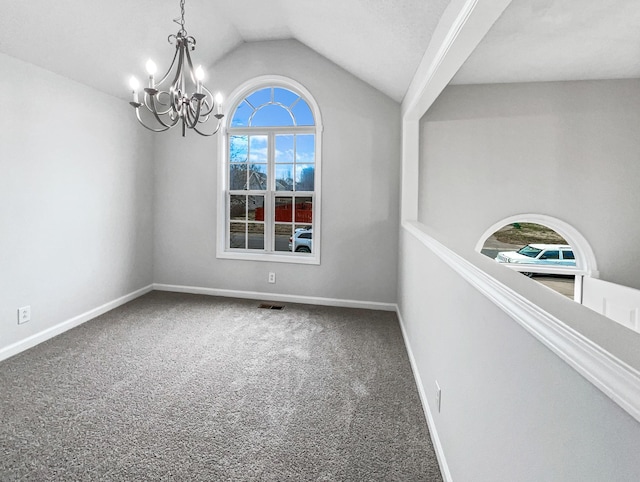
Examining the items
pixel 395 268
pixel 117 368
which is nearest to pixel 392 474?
pixel 117 368

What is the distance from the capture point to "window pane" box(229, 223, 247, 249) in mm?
4641

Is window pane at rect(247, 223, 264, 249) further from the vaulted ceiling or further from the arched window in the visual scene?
the vaulted ceiling

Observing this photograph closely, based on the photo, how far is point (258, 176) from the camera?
14.9 ft

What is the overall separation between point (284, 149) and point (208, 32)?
1.44 m

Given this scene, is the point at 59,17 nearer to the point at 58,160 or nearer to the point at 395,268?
the point at 58,160

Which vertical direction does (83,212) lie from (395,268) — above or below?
above

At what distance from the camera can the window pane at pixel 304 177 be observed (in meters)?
4.38

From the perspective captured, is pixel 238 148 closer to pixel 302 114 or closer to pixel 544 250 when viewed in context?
pixel 302 114

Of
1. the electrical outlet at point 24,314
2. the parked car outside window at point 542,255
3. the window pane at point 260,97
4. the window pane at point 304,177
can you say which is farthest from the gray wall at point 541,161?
the electrical outlet at point 24,314

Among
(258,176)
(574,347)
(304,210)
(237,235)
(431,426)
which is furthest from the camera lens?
(237,235)

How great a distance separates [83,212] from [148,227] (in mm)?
1042

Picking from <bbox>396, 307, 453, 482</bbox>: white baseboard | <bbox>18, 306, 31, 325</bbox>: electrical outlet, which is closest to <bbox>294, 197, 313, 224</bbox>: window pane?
<bbox>396, 307, 453, 482</bbox>: white baseboard

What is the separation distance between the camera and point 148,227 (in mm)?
4582

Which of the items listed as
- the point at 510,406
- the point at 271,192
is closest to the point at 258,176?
the point at 271,192
